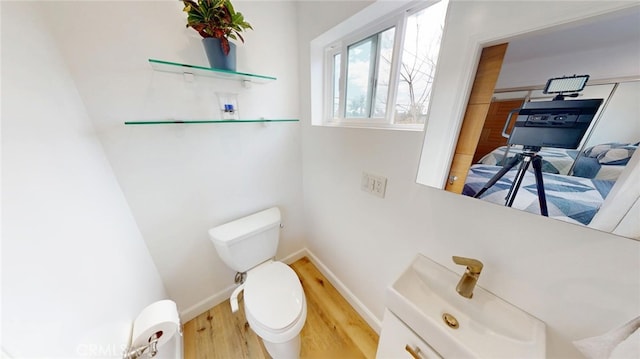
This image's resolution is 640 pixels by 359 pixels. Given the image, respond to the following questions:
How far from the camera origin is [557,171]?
0.50m

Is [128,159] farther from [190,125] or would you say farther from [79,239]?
[79,239]

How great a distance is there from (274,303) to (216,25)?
141 centimetres

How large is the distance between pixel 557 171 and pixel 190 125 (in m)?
1.47

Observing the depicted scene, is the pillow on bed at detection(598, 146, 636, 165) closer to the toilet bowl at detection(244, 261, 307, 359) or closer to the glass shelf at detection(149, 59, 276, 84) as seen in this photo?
the toilet bowl at detection(244, 261, 307, 359)

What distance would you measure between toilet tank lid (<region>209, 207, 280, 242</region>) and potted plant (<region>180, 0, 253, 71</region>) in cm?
91

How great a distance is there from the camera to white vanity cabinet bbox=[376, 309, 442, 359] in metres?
0.64

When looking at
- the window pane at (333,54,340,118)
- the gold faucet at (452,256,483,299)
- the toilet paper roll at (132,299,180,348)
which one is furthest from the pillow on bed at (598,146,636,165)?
the toilet paper roll at (132,299,180,348)

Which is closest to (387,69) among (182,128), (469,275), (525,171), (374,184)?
(374,184)

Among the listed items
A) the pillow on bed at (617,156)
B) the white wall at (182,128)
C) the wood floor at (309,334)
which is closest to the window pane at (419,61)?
the pillow on bed at (617,156)

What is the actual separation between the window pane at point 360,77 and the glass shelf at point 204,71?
50 centimetres

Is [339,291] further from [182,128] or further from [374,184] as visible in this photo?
[182,128]

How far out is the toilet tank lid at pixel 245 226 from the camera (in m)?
1.10

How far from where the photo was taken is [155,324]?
2.41ft

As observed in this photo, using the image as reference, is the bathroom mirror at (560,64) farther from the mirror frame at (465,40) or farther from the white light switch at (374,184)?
the white light switch at (374,184)
